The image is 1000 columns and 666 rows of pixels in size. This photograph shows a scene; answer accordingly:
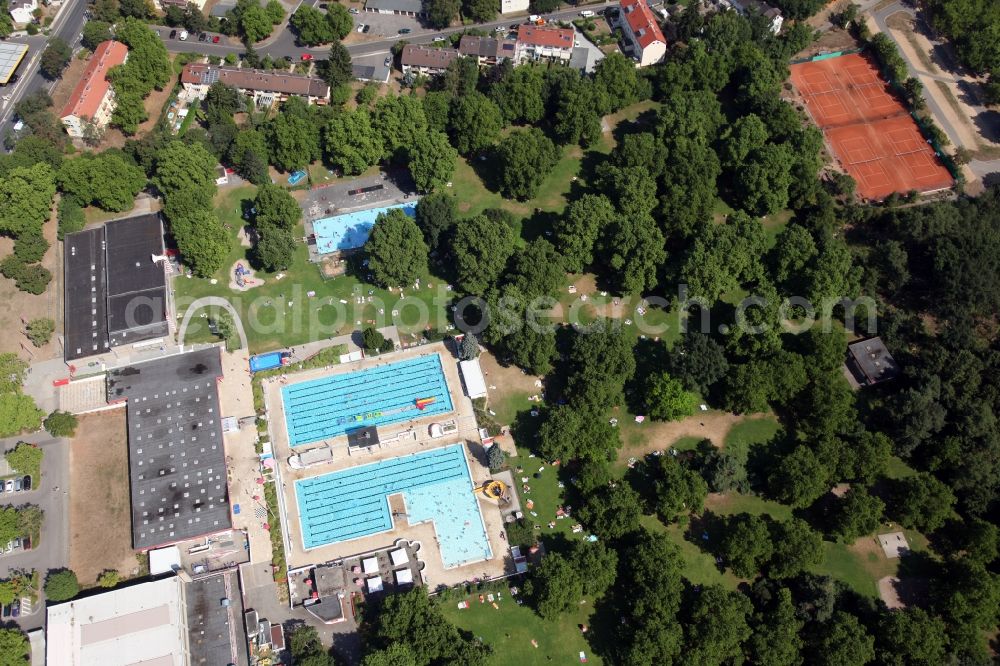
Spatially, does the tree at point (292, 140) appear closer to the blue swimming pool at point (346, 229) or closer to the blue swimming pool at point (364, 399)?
the blue swimming pool at point (346, 229)

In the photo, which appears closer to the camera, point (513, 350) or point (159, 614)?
point (159, 614)

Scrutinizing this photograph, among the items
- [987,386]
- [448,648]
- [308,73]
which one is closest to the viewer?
[448,648]

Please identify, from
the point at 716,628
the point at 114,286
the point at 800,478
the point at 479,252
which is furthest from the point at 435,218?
the point at 716,628

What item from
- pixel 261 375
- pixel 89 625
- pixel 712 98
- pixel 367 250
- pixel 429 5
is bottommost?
pixel 89 625

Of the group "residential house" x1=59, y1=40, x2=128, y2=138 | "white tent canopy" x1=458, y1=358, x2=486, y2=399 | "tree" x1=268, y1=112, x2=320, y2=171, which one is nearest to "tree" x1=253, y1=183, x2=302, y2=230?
"tree" x1=268, y1=112, x2=320, y2=171

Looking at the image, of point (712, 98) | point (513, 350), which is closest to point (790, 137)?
point (712, 98)

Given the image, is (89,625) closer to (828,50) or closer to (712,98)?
(712,98)

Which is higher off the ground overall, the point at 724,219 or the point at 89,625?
the point at 724,219

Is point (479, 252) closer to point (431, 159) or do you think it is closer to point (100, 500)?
point (431, 159)
